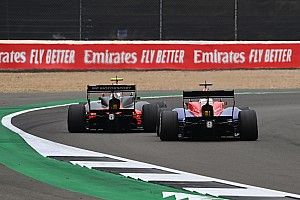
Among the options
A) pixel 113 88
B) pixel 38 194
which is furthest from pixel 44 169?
pixel 113 88

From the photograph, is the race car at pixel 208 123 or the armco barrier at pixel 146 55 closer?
the race car at pixel 208 123

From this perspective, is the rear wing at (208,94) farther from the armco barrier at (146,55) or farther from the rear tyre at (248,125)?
the armco barrier at (146,55)

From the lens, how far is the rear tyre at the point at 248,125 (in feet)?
51.9

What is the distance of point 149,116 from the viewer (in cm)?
1791

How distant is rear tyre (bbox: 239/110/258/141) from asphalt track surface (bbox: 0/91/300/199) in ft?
0.53

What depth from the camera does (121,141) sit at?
16062mm

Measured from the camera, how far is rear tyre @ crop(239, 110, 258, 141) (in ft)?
51.9

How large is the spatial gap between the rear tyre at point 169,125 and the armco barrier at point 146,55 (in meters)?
18.7

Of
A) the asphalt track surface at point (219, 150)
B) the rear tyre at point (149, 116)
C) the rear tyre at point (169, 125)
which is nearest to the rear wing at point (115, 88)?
the rear tyre at point (149, 116)
